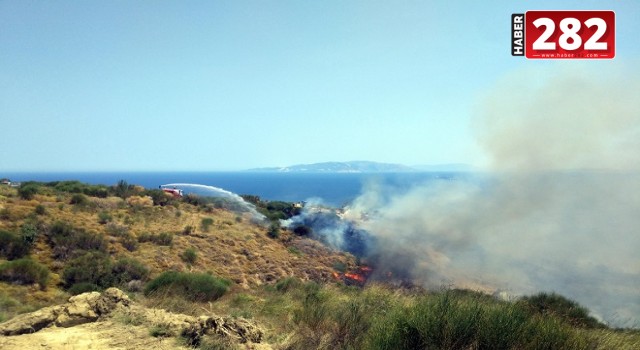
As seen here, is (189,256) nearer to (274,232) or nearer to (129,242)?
(129,242)

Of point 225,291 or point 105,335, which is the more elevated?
point 105,335

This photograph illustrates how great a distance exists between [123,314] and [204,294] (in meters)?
5.21

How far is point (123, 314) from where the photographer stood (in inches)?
386

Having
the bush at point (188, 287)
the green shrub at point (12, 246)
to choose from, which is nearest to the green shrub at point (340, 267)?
the bush at point (188, 287)

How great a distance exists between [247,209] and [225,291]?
28.8 meters

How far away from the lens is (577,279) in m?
36.9

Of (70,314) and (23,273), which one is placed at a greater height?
(70,314)

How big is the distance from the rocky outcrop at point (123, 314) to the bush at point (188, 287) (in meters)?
3.89

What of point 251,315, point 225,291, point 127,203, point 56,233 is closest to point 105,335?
point 251,315

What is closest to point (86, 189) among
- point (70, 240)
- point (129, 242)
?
point (129, 242)

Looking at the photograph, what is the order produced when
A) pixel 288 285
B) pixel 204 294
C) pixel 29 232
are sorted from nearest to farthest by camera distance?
pixel 204 294, pixel 288 285, pixel 29 232

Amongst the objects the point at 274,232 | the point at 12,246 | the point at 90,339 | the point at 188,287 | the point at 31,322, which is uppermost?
the point at 31,322

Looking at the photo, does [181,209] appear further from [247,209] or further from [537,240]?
[537,240]

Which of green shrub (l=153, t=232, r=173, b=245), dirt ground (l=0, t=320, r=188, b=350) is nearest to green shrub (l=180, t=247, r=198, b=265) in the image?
green shrub (l=153, t=232, r=173, b=245)
